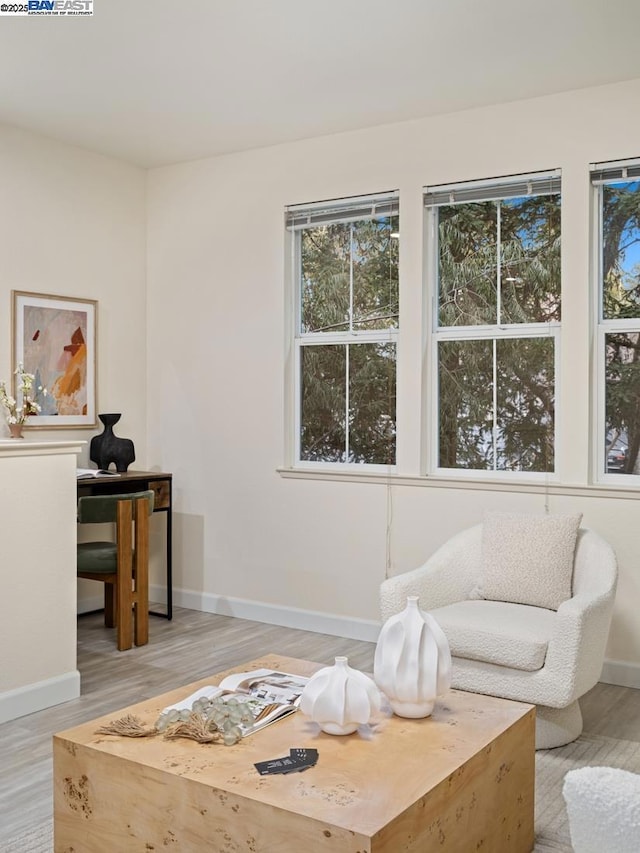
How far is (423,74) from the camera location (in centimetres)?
396

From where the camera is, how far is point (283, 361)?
507 cm

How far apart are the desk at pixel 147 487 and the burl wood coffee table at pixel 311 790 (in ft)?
8.46

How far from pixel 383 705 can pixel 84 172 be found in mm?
3966

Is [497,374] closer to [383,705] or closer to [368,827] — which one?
[383,705]

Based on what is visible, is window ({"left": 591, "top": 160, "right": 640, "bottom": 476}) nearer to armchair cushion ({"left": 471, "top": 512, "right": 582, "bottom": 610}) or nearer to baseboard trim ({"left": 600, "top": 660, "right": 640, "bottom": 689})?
armchair cushion ({"left": 471, "top": 512, "right": 582, "bottom": 610})

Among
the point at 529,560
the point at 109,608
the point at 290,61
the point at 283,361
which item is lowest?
the point at 109,608

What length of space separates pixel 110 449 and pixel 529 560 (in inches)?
105

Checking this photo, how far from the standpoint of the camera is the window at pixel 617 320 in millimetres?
4094

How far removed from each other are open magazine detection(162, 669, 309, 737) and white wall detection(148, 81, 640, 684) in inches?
78.6

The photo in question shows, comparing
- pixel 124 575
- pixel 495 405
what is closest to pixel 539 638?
pixel 495 405

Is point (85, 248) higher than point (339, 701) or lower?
higher

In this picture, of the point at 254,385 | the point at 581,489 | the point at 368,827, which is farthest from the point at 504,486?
the point at 368,827

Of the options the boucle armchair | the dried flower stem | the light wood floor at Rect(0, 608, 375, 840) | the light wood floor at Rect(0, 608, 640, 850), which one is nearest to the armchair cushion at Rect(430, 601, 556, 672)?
the boucle armchair

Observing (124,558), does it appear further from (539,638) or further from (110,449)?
(539,638)
